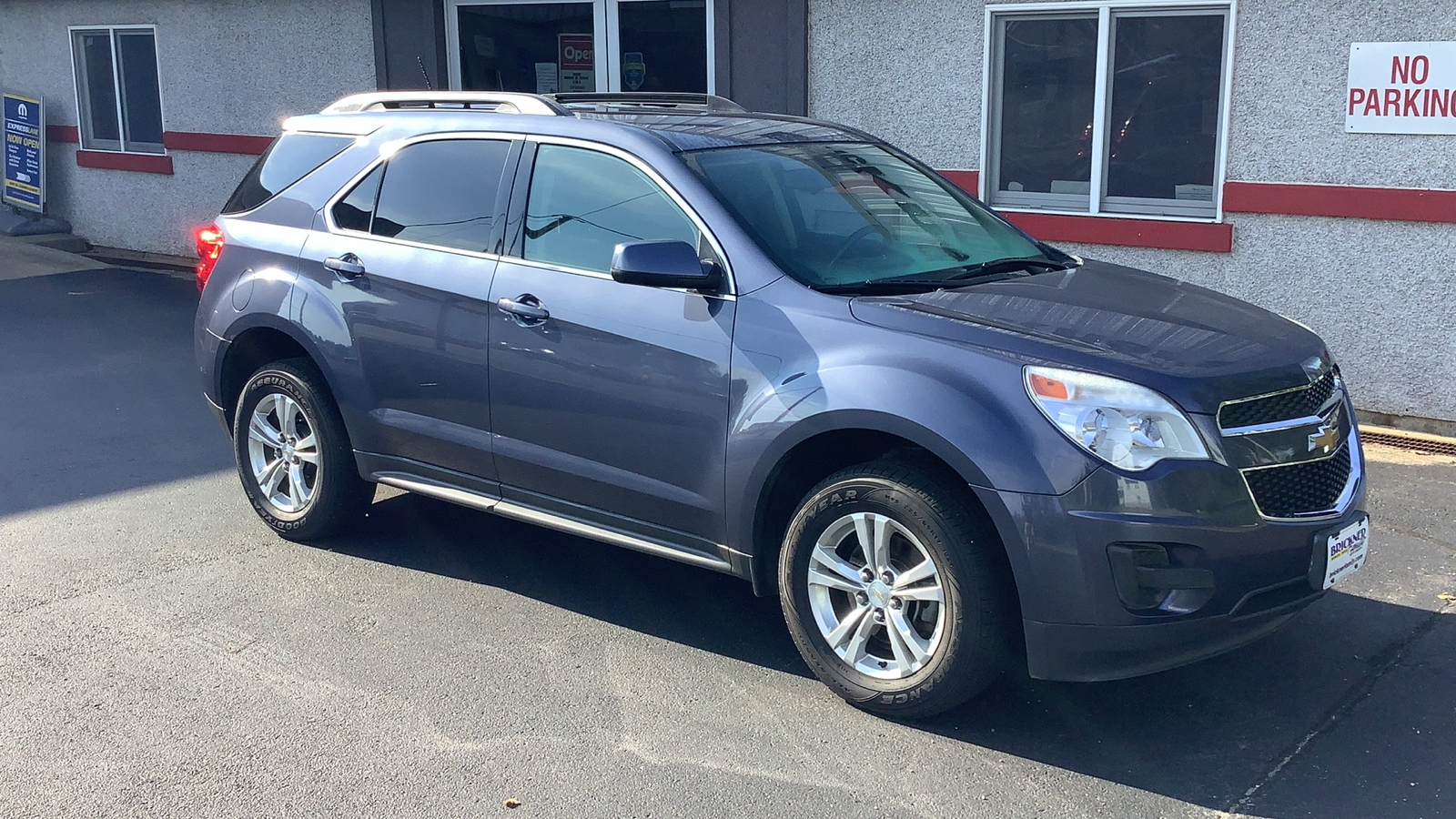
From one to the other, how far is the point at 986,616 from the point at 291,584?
2809 millimetres

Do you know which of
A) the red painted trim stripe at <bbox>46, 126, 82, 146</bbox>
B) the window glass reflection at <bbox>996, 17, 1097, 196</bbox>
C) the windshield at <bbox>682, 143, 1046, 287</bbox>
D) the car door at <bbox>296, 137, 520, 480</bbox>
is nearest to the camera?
the windshield at <bbox>682, 143, 1046, 287</bbox>

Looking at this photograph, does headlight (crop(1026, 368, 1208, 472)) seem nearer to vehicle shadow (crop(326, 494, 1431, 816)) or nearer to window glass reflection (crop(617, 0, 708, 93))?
vehicle shadow (crop(326, 494, 1431, 816))

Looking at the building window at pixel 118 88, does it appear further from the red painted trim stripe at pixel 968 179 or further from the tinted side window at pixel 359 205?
the tinted side window at pixel 359 205

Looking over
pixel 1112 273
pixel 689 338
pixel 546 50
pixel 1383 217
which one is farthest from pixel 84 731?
pixel 546 50

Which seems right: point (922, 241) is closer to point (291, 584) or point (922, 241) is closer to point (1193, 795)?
point (1193, 795)

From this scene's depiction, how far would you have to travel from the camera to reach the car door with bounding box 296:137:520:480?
483cm

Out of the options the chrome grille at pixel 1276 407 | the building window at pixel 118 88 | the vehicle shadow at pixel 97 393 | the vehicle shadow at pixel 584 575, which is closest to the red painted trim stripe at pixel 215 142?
the building window at pixel 118 88

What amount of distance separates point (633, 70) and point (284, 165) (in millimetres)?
5404

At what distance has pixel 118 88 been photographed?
14.1 m

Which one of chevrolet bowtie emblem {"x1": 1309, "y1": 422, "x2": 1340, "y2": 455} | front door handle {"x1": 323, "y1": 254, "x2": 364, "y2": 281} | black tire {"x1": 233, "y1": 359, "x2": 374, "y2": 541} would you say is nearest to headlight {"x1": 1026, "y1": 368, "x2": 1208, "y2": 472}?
chevrolet bowtie emblem {"x1": 1309, "y1": 422, "x2": 1340, "y2": 455}

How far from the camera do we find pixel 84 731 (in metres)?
3.93

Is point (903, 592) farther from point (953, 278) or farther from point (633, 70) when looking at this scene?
point (633, 70)

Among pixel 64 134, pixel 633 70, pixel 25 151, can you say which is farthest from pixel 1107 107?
pixel 25 151

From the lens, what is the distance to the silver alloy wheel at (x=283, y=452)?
552 cm
